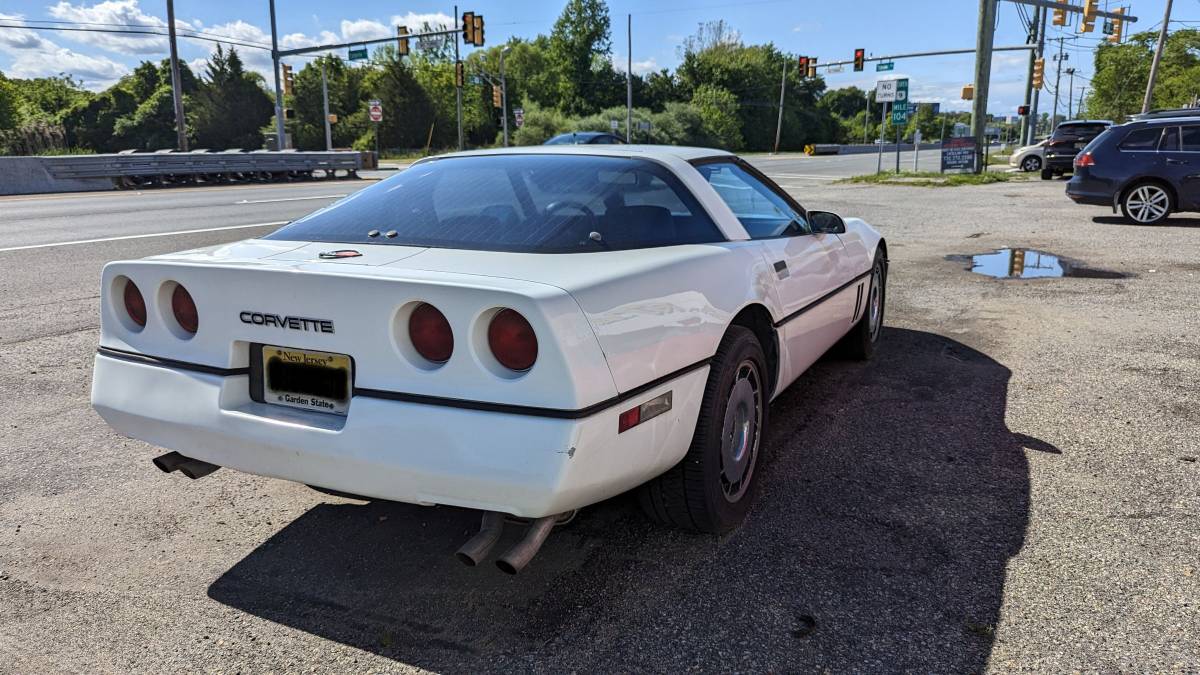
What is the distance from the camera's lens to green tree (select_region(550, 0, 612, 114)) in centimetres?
8062

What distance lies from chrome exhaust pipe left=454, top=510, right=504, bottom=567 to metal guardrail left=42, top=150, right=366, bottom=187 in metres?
23.1

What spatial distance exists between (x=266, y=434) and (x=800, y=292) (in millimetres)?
2294

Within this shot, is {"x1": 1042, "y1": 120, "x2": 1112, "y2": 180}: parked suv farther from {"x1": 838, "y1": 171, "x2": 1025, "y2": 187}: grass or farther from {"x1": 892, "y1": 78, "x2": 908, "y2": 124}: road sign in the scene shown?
{"x1": 892, "y1": 78, "x2": 908, "y2": 124}: road sign

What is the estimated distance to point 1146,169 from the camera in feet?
39.4

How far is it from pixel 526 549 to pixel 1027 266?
321 inches

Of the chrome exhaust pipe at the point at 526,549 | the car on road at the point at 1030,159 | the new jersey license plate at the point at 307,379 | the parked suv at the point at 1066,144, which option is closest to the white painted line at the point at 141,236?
the new jersey license plate at the point at 307,379

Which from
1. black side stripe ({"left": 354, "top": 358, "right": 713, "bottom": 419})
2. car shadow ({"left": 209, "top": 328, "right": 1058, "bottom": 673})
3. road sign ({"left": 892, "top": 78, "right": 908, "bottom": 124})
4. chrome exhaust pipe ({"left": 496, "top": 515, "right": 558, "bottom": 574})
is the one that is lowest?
car shadow ({"left": 209, "top": 328, "right": 1058, "bottom": 673})

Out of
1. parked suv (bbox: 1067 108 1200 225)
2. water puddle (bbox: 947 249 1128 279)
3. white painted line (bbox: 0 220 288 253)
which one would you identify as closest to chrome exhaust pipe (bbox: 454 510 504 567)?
water puddle (bbox: 947 249 1128 279)

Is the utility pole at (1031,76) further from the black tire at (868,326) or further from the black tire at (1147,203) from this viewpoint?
the black tire at (868,326)

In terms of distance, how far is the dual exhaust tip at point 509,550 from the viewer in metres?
2.33

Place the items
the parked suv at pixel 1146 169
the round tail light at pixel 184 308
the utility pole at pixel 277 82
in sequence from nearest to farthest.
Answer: the round tail light at pixel 184 308 < the parked suv at pixel 1146 169 < the utility pole at pixel 277 82

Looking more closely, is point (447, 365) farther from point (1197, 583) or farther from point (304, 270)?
point (1197, 583)

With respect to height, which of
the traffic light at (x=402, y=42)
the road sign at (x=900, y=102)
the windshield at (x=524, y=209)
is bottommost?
the windshield at (x=524, y=209)

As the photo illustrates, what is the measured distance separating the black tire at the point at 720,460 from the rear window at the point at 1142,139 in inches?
457
